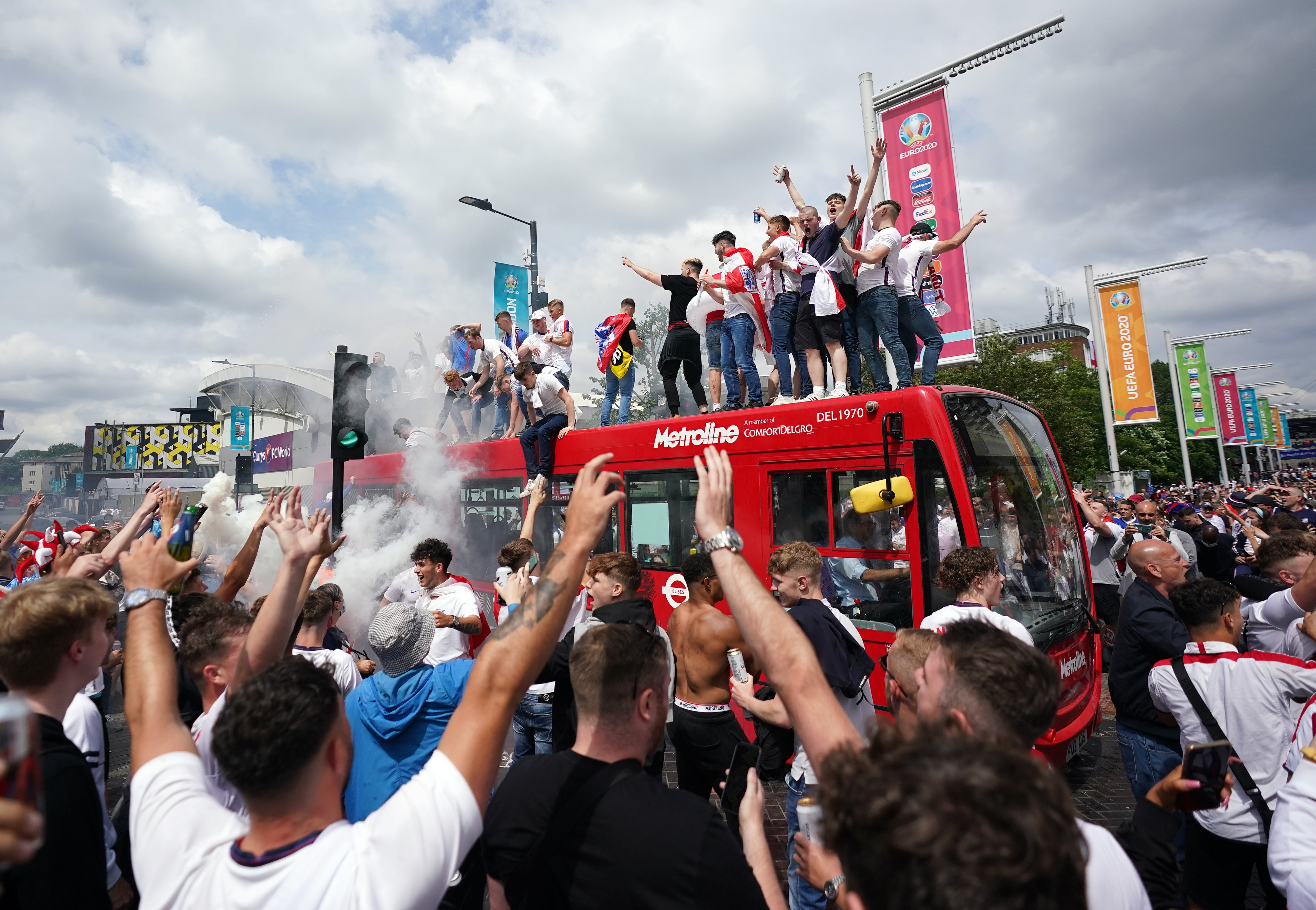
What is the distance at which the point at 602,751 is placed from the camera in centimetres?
183

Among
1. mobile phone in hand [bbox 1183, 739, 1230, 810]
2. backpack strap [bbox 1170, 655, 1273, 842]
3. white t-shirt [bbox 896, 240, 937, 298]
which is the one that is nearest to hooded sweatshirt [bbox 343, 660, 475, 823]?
mobile phone in hand [bbox 1183, 739, 1230, 810]

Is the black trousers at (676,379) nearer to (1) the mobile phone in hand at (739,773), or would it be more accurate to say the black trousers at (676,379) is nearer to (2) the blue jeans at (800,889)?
(2) the blue jeans at (800,889)

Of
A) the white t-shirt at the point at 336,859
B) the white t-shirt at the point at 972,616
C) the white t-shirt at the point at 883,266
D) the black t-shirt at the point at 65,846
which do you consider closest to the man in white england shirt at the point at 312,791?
the white t-shirt at the point at 336,859

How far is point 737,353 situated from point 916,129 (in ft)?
18.3

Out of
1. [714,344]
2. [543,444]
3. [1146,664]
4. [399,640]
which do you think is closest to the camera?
[399,640]

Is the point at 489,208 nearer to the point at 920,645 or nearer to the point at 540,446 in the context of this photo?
the point at 540,446

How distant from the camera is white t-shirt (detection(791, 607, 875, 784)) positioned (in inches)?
132

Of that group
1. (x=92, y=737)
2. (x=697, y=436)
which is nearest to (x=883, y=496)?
(x=697, y=436)

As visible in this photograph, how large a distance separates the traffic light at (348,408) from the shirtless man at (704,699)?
3757mm

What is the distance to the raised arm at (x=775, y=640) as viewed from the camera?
1676 millimetres

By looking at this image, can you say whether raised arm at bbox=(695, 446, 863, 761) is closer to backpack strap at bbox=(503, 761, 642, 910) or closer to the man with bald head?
backpack strap at bbox=(503, 761, 642, 910)

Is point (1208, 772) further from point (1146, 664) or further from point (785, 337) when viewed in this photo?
point (785, 337)

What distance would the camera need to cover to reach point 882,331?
6.89 metres

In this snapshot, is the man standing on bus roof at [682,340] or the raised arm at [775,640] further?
the man standing on bus roof at [682,340]
